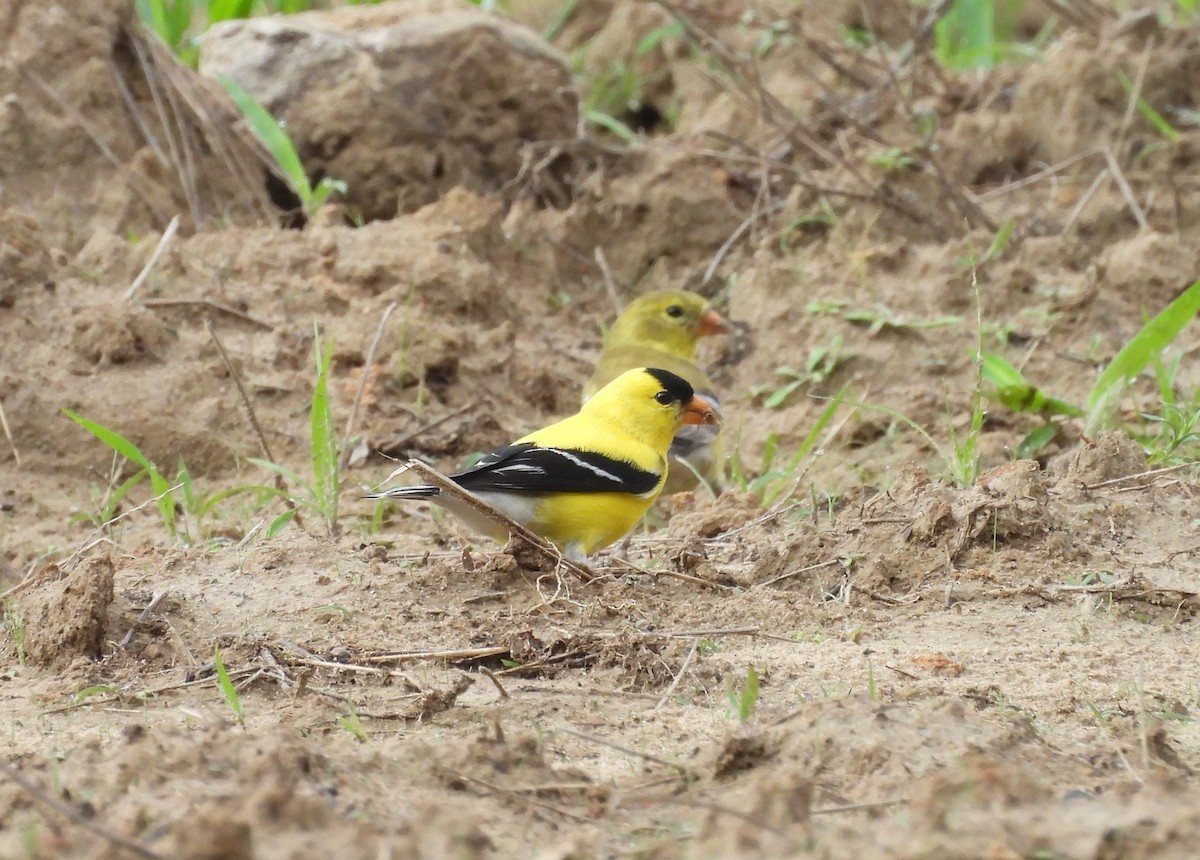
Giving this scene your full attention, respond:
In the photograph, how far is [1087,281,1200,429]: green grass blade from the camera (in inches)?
219

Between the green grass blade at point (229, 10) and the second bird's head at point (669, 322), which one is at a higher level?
the green grass blade at point (229, 10)

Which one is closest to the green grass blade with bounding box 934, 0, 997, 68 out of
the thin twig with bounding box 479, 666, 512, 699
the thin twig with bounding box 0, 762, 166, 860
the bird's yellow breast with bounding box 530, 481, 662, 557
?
the bird's yellow breast with bounding box 530, 481, 662, 557

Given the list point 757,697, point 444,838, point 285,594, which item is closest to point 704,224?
point 285,594

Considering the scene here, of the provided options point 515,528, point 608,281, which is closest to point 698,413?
point 515,528

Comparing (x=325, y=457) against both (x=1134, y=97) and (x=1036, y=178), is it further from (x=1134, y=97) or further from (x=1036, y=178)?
(x=1134, y=97)

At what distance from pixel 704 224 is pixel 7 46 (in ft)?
11.9

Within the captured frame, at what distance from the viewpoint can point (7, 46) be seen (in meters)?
7.55

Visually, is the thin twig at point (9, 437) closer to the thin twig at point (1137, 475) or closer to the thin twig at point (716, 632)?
the thin twig at point (716, 632)

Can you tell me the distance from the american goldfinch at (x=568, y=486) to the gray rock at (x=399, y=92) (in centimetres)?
328

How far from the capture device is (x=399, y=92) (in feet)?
26.5

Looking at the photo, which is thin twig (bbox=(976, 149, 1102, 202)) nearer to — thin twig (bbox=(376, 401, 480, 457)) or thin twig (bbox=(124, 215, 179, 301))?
thin twig (bbox=(376, 401, 480, 457))

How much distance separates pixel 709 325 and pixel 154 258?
2.56 m

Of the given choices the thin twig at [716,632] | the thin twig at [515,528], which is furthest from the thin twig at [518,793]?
the thin twig at [515,528]

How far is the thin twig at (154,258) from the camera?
645cm
